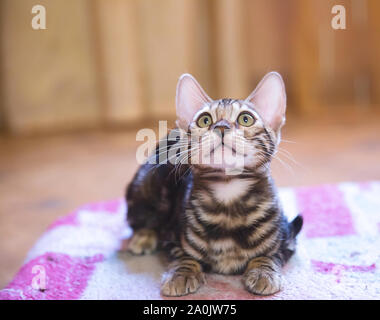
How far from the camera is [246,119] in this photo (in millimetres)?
979

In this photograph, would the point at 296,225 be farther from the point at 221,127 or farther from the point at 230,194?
the point at 221,127

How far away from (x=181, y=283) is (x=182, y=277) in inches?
0.6

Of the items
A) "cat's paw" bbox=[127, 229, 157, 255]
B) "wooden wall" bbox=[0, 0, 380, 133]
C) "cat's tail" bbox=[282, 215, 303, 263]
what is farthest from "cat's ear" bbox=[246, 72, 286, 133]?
"wooden wall" bbox=[0, 0, 380, 133]

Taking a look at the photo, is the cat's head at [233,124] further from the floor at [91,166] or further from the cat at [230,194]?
the floor at [91,166]

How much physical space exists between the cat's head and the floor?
0.58 m

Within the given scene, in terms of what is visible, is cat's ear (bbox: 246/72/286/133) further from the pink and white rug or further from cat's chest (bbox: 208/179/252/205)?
the pink and white rug

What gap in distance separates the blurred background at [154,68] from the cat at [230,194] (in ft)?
4.27

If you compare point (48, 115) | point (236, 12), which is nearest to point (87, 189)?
point (48, 115)

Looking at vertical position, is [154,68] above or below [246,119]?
above

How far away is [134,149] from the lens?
8.14 ft

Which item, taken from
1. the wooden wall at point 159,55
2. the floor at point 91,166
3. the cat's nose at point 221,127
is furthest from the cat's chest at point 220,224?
the wooden wall at point 159,55

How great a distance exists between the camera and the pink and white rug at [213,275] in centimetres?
100

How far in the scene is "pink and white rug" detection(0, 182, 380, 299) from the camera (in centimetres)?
100

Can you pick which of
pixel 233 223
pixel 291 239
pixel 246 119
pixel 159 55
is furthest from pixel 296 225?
pixel 159 55
